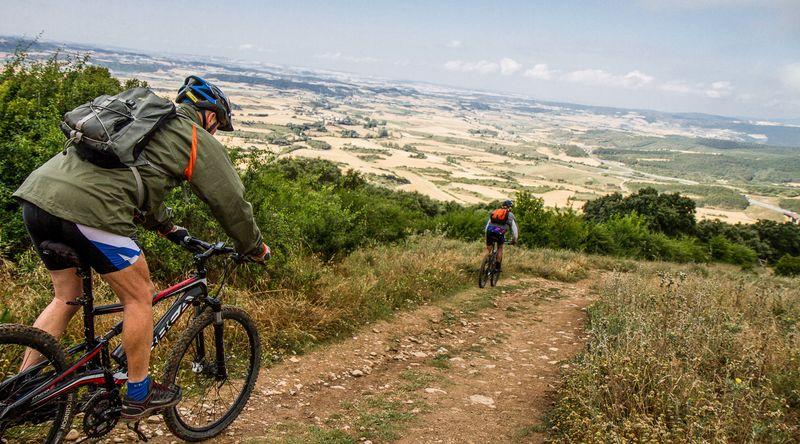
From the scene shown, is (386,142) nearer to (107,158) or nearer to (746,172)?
(107,158)

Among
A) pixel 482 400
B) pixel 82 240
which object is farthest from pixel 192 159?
pixel 482 400

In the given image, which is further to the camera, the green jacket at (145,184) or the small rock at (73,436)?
the small rock at (73,436)

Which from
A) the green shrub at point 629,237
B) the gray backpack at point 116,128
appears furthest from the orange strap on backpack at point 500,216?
the green shrub at point 629,237

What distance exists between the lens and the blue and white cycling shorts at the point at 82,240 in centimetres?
248

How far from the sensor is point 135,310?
279 cm

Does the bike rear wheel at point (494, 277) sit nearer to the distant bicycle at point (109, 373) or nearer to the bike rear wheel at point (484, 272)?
the bike rear wheel at point (484, 272)

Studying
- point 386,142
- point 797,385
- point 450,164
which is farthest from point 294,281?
point 386,142

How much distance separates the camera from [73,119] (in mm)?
2480

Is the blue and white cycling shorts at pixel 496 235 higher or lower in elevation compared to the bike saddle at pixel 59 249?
lower

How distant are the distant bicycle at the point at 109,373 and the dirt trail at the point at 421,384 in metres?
0.27

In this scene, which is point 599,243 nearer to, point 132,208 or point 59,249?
point 132,208

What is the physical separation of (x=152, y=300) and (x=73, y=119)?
1090 mm

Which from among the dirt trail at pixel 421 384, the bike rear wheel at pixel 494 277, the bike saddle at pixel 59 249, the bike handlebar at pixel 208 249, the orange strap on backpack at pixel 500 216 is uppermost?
the bike saddle at pixel 59 249

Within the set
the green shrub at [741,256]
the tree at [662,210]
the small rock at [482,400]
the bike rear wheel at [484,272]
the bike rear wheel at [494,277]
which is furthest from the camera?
the tree at [662,210]
